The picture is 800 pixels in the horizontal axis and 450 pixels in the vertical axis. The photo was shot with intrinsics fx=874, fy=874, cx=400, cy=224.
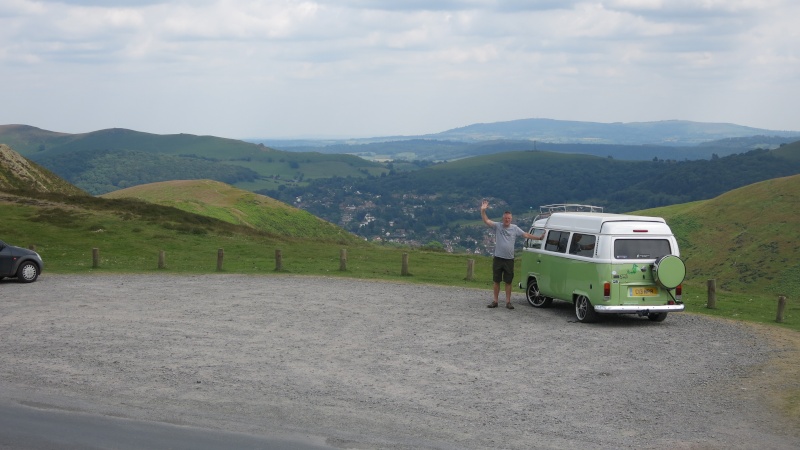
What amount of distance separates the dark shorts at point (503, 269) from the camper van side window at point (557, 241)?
127 centimetres

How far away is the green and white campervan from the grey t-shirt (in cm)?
156

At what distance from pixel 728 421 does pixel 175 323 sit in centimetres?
1486

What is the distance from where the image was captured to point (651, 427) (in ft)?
49.3

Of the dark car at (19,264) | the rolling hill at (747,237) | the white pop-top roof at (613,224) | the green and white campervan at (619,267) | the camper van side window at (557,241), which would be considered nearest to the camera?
the green and white campervan at (619,267)

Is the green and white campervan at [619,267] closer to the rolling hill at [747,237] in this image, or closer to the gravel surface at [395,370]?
the gravel surface at [395,370]

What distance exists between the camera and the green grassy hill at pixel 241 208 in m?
87.6

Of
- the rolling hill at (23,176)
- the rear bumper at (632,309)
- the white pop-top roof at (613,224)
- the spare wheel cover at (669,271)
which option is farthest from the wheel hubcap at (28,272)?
the rolling hill at (23,176)

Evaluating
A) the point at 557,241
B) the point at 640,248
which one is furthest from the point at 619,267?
the point at 557,241

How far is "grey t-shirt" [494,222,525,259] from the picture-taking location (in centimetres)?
2719

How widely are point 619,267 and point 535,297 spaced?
466 cm

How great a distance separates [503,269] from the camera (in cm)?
2752

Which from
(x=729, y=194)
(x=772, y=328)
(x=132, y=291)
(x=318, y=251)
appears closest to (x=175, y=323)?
(x=132, y=291)

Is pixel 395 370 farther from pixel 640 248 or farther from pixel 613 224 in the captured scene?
pixel 640 248

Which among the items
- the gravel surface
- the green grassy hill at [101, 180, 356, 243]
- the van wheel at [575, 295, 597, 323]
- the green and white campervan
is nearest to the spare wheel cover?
the green and white campervan
